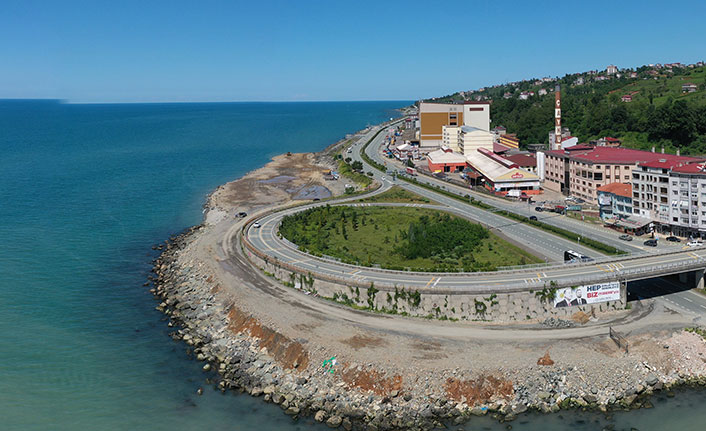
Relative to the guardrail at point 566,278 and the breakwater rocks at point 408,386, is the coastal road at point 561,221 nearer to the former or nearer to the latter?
the guardrail at point 566,278

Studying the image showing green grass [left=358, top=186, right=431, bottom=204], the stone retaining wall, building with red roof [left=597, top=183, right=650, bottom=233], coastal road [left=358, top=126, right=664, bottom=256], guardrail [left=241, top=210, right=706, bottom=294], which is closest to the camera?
the stone retaining wall

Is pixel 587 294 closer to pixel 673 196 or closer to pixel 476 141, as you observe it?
pixel 673 196

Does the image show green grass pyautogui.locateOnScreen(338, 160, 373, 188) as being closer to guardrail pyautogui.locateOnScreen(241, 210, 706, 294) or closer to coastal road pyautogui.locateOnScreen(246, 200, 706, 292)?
coastal road pyautogui.locateOnScreen(246, 200, 706, 292)

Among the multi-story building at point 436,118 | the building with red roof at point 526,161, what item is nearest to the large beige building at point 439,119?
the multi-story building at point 436,118

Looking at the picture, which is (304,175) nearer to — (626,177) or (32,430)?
(626,177)

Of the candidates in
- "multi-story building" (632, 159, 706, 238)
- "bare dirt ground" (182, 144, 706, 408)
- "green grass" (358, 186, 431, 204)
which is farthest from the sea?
"green grass" (358, 186, 431, 204)

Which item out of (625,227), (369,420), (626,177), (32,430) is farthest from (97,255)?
(626,177)
